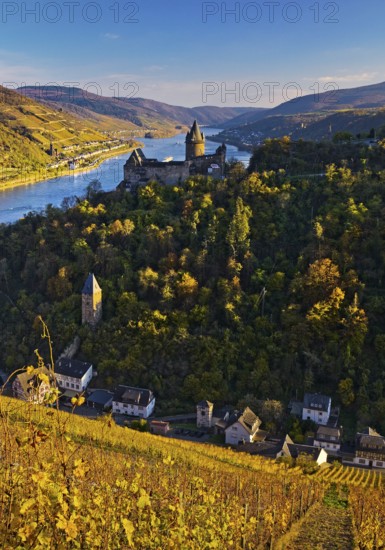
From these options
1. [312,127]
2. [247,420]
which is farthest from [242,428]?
[312,127]

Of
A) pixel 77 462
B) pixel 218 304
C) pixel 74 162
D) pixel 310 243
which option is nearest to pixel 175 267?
pixel 218 304

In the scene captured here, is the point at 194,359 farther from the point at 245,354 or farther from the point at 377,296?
the point at 377,296

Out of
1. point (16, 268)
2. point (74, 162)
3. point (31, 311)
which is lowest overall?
point (31, 311)

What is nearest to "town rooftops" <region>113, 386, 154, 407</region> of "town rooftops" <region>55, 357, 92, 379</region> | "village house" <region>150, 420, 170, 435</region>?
"village house" <region>150, 420, 170, 435</region>

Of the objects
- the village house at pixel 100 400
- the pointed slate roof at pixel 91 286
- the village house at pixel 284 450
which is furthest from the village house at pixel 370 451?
the pointed slate roof at pixel 91 286

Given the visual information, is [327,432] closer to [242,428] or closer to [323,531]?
[242,428]

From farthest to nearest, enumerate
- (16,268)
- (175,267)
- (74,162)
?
1. (74,162)
2. (16,268)
3. (175,267)
